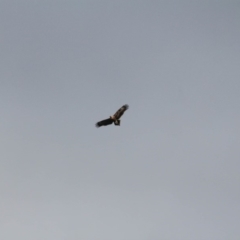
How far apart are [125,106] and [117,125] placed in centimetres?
431

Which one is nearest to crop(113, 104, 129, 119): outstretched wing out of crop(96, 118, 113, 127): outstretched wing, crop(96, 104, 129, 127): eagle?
crop(96, 104, 129, 127): eagle

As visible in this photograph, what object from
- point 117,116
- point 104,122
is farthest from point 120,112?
point 104,122

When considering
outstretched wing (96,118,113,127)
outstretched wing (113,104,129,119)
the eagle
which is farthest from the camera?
outstretched wing (96,118,113,127)

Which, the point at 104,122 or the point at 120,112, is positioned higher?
the point at 120,112

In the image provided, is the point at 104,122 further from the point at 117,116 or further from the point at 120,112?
the point at 120,112

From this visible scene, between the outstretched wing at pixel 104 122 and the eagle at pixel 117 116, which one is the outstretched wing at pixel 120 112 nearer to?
the eagle at pixel 117 116

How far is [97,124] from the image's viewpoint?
83.1 m

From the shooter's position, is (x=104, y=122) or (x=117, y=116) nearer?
(x=117, y=116)

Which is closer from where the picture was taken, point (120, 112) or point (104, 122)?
point (120, 112)

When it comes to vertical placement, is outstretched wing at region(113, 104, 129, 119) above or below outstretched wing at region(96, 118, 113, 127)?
above

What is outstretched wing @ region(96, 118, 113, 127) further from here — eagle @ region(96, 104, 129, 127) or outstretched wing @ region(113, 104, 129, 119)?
outstretched wing @ region(113, 104, 129, 119)

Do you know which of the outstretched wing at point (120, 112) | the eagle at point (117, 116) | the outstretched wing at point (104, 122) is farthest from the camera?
the outstretched wing at point (104, 122)

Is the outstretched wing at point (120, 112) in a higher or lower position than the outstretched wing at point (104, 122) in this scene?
higher

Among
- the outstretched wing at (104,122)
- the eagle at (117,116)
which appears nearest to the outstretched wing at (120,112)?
the eagle at (117,116)
